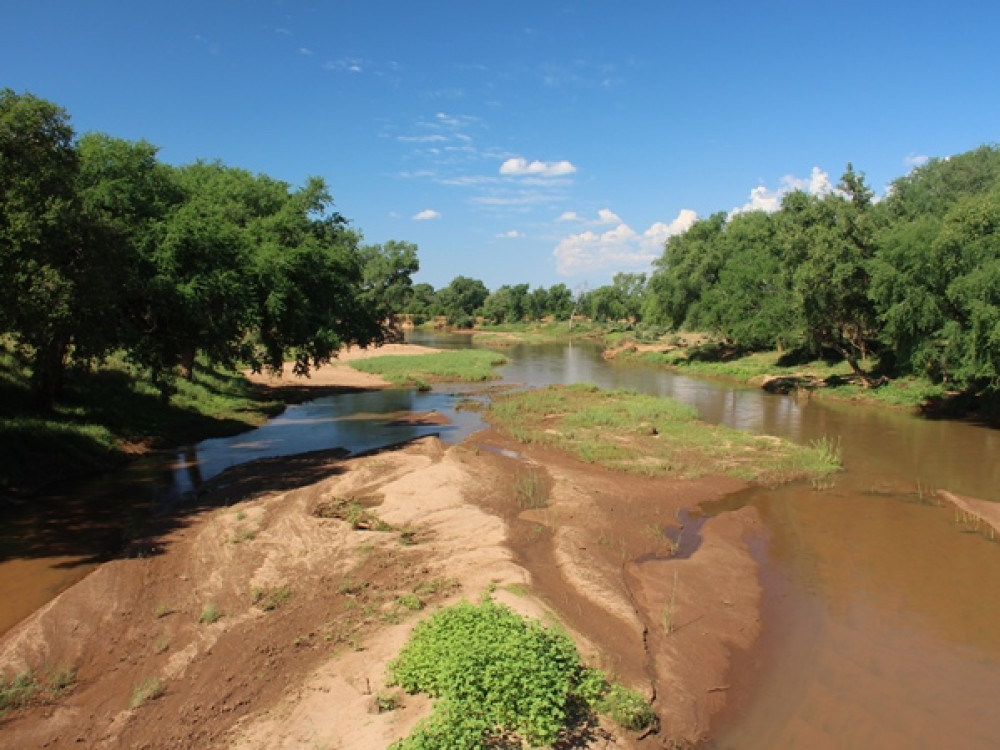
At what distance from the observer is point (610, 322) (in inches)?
4904

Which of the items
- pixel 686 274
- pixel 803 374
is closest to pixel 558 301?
pixel 686 274

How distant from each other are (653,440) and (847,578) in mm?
12092

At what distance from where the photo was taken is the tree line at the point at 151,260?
48.3 ft

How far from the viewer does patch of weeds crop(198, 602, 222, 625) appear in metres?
10.1

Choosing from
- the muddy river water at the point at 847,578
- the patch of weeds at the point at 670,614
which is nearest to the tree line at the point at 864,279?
the muddy river water at the point at 847,578

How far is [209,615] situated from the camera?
10.1 m

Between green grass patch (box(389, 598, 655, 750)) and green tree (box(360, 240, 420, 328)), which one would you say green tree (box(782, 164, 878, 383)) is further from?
green tree (box(360, 240, 420, 328))

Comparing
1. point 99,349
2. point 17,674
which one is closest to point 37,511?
point 99,349

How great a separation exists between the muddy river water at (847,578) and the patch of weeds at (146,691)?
371cm

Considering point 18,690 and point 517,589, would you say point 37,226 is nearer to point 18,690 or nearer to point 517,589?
point 18,690

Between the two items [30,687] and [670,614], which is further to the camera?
[670,614]

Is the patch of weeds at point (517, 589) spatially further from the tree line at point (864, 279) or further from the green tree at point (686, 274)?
the green tree at point (686, 274)

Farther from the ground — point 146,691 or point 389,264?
point 389,264

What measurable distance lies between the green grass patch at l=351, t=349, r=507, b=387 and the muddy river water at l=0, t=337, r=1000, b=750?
64.1 feet
